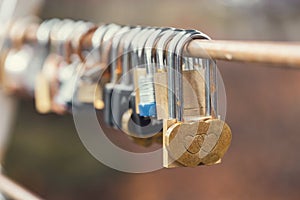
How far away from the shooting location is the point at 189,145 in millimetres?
540

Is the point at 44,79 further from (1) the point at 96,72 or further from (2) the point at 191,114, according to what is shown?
(2) the point at 191,114

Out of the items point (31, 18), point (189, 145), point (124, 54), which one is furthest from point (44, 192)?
point (189, 145)

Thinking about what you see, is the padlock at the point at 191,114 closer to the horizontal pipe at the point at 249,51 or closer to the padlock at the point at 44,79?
the horizontal pipe at the point at 249,51

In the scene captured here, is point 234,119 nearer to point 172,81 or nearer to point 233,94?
point 233,94

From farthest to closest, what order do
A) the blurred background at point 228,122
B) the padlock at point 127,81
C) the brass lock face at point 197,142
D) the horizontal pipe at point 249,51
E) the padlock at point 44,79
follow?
1. the blurred background at point 228,122
2. the padlock at point 44,79
3. the padlock at point 127,81
4. the brass lock face at point 197,142
5. the horizontal pipe at point 249,51

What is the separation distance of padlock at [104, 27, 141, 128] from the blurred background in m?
1.22

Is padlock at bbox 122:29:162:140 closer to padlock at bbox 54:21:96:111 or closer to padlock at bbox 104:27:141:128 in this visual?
padlock at bbox 104:27:141:128

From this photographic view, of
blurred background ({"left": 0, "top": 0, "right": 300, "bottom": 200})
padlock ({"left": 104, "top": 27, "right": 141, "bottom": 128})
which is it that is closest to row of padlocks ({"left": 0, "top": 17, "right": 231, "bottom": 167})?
padlock ({"left": 104, "top": 27, "right": 141, "bottom": 128})

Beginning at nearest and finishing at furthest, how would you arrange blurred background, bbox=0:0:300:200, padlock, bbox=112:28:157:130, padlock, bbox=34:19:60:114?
padlock, bbox=112:28:157:130 < padlock, bbox=34:19:60:114 < blurred background, bbox=0:0:300:200

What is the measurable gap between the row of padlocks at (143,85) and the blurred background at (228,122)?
3.48ft

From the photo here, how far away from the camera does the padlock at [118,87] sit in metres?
0.68

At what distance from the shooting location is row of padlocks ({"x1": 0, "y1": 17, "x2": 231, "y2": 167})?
21.5 inches

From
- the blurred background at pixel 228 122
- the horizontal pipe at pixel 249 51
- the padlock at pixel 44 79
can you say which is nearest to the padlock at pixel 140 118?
the horizontal pipe at pixel 249 51

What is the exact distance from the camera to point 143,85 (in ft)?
2.06
